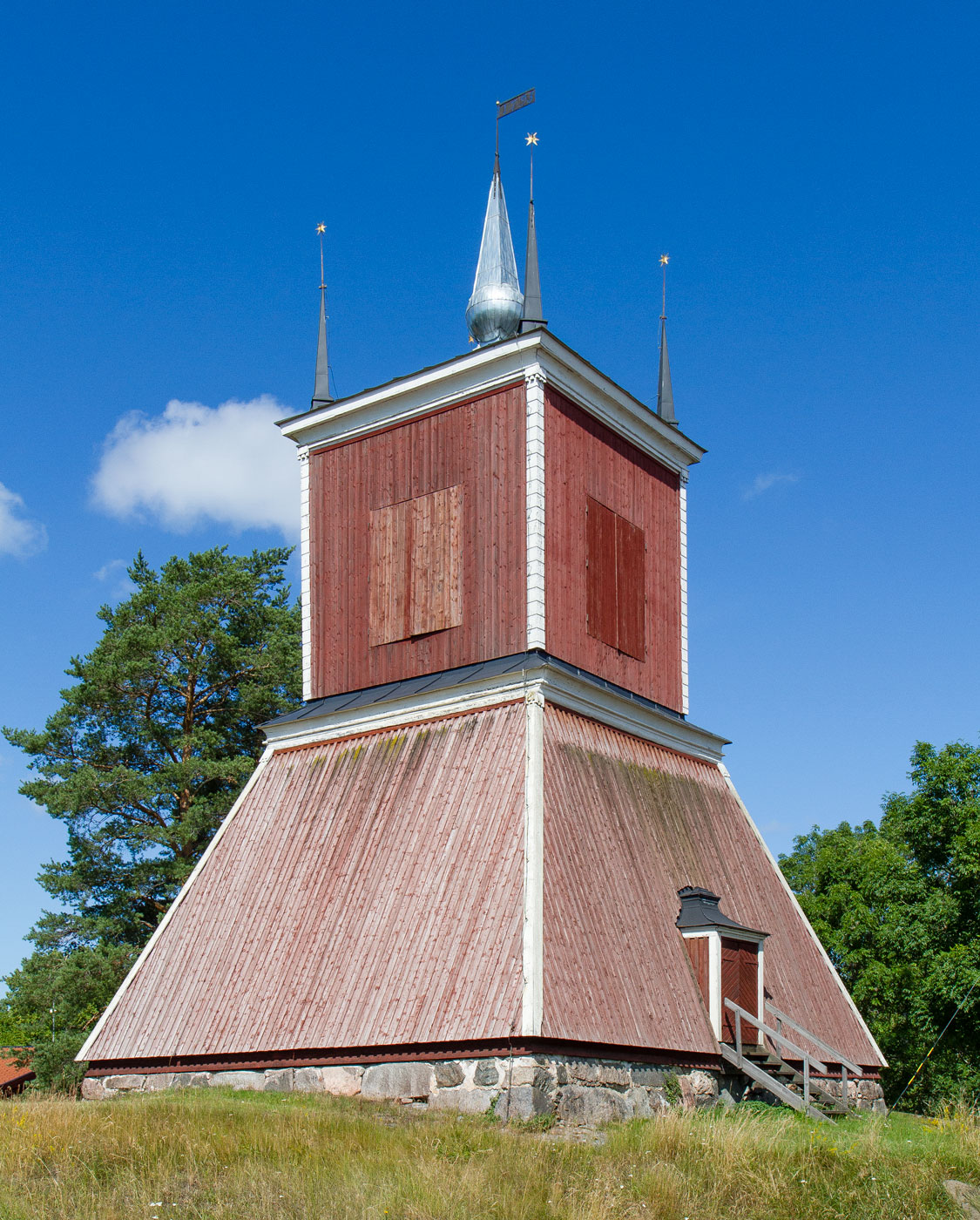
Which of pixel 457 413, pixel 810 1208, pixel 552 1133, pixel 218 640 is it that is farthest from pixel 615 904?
pixel 218 640

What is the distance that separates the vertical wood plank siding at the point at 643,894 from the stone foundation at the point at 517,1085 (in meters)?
0.42

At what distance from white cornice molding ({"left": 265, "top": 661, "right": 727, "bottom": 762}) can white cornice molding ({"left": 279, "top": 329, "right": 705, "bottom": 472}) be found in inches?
188

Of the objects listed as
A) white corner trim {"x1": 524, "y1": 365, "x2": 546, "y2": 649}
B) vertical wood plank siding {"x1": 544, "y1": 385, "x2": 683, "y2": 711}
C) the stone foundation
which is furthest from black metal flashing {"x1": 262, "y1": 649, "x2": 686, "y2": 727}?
the stone foundation

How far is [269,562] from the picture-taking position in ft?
125

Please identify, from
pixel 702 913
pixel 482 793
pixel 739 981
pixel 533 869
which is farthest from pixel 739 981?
pixel 482 793

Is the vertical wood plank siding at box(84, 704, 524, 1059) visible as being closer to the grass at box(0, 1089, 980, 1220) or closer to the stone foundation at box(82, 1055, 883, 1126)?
the stone foundation at box(82, 1055, 883, 1126)

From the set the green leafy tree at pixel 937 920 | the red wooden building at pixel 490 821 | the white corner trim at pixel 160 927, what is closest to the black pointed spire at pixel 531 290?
the red wooden building at pixel 490 821

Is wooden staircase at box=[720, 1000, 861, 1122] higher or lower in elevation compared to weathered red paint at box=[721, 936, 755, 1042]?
lower

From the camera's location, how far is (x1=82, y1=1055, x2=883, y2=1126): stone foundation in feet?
55.3

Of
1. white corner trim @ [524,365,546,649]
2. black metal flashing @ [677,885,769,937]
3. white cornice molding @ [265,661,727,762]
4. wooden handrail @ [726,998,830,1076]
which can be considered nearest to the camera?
wooden handrail @ [726,998,830,1076]

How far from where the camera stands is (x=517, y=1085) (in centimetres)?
1677

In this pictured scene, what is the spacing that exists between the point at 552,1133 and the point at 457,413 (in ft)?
38.2

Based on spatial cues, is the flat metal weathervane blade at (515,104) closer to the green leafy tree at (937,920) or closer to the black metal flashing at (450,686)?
the black metal flashing at (450,686)

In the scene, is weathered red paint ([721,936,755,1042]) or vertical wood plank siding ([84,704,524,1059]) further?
weathered red paint ([721,936,755,1042])
